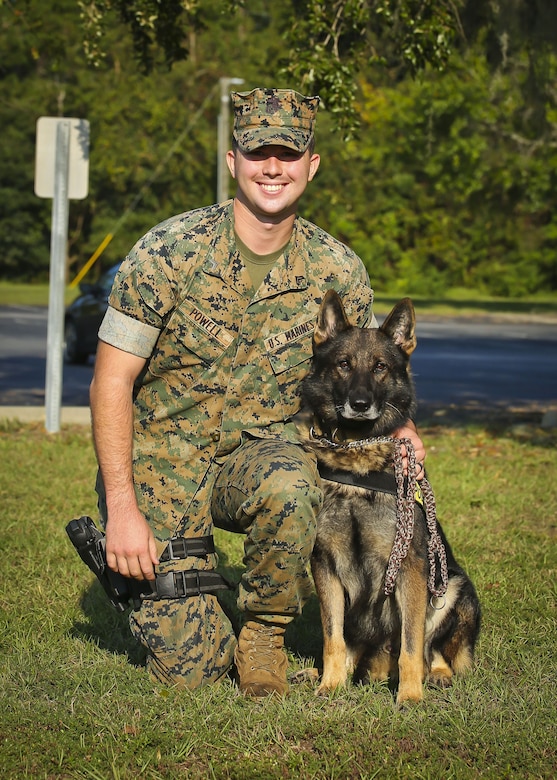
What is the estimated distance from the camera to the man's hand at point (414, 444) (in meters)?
3.99

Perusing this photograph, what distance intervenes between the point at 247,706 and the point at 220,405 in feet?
3.65


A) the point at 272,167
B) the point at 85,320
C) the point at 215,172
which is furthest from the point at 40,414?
the point at 215,172

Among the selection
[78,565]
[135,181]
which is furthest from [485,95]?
[78,565]

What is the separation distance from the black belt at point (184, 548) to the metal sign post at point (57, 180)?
17.5ft

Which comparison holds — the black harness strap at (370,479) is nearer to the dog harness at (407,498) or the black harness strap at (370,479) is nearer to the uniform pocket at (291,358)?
the dog harness at (407,498)

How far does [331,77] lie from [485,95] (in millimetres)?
19810

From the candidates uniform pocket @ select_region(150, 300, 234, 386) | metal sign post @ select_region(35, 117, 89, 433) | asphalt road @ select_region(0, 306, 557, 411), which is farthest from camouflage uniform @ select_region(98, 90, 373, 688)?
asphalt road @ select_region(0, 306, 557, 411)

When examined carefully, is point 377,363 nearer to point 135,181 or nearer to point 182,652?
point 182,652

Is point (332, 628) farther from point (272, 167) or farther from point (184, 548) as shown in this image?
point (272, 167)

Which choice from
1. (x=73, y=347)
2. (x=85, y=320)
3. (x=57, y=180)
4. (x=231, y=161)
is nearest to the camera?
(x=231, y=161)

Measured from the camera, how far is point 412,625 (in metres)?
3.78

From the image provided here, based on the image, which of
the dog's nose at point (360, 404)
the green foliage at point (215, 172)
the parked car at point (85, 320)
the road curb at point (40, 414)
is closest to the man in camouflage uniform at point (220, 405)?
the dog's nose at point (360, 404)

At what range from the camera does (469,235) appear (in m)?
38.6

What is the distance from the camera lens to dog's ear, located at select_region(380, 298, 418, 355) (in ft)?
13.4
